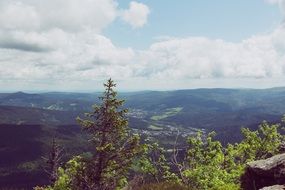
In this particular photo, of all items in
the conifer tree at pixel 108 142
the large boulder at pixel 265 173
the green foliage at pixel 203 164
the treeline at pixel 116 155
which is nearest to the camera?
the large boulder at pixel 265 173

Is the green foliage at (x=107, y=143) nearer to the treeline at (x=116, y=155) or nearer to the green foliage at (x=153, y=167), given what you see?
the treeline at (x=116, y=155)

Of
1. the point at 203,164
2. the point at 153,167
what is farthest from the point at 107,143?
the point at 203,164

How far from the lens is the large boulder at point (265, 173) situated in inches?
717

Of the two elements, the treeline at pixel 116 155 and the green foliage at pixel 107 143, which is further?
the green foliage at pixel 107 143

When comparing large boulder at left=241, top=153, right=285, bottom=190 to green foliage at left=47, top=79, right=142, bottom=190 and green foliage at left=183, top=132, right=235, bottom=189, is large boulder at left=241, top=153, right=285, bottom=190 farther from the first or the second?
green foliage at left=47, top=79, right=142, bottom=190

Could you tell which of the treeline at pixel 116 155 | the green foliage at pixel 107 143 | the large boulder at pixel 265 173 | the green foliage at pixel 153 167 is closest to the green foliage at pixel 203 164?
the treeline at pixel 116 155

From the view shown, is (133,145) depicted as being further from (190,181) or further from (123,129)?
(190,181)

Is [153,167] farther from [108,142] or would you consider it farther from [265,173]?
[265,173]

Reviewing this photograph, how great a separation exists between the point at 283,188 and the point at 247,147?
2345 centimetres

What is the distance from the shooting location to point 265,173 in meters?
18.8

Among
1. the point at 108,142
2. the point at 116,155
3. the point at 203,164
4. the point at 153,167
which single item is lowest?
the point at 153,167

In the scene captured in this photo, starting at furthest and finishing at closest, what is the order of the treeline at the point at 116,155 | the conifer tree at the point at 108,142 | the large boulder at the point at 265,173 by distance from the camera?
the conifer tree at the point at 108,142
the treeline at the point at 116,155
the large boulder at the point at 265,173

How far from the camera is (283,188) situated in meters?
15.8

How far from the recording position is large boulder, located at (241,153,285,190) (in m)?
18.2
